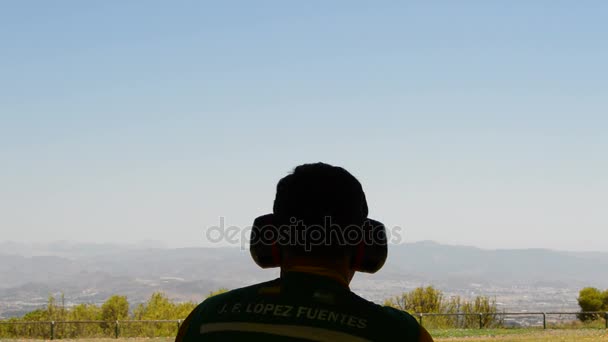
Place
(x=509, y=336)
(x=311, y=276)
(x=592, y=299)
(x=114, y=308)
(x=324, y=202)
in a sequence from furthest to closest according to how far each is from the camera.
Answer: (x=114, y=308) → (x=592, y=299) → (x=509, y=336) → (x=324, y=202) → (x=311, y=276)

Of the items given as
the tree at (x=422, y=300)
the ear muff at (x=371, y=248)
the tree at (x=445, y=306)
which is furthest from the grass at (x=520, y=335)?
the ear muff at (x=371, y=248)

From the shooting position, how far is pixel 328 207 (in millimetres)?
2076

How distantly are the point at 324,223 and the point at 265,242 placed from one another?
0.69 feet

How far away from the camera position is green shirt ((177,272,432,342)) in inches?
72.8

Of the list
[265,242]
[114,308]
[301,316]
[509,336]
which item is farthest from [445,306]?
[301,316]

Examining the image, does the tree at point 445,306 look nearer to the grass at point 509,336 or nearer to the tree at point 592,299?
the grass at point 509,336

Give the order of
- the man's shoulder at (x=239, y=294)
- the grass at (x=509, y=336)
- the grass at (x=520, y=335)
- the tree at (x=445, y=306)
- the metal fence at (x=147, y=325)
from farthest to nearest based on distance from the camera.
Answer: the tree at (x=445, y=306) → the metal fence at (x=147, y=325) → the grass at (x=509, y=336) → the grass at (x=520, y=335) → the man's shoulder at (x=239, y=294)

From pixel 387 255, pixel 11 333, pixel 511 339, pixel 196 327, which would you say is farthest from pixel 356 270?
pixel 11 333

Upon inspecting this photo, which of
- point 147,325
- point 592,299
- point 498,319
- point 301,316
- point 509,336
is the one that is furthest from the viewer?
point 592,299

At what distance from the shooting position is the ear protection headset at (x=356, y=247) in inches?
83.2

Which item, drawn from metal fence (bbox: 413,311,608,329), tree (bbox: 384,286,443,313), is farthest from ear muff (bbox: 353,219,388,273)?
tree (bbox: 384,286,443,313)

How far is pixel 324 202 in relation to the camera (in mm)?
2076

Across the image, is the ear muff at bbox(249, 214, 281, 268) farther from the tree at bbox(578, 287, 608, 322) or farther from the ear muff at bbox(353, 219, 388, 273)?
the tree at bbox(578, 287, 608, 322)

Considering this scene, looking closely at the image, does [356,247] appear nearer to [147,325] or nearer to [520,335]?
[520,335]
